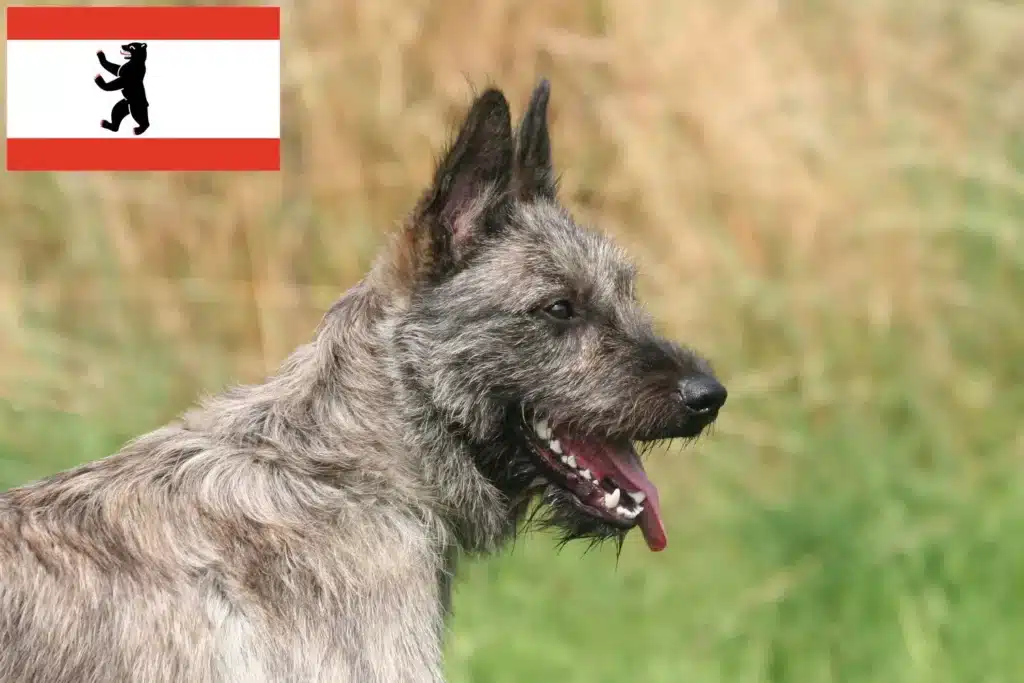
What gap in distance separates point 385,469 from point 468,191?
985 millimetres

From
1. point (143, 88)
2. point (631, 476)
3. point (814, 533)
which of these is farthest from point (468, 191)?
point (814, 533)

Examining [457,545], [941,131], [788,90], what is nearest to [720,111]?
[788,90]

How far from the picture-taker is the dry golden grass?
8906mm

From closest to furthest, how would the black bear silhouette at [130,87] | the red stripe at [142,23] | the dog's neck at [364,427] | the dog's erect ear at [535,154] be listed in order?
the dog's neck at [364,427] < the dog's erect ear at [535,154] < the black bear silhouette at [130,87] < the red stripe at [142,23]

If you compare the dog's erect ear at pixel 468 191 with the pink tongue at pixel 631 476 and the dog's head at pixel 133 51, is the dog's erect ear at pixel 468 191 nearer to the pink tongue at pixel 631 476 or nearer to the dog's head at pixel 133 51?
the pink tongue at pixel 631 476

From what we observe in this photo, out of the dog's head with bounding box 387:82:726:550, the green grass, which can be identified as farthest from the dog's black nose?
the green grass

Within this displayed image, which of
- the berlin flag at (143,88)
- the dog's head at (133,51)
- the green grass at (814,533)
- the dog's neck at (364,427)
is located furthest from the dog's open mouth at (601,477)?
the dog's head at (133,51)

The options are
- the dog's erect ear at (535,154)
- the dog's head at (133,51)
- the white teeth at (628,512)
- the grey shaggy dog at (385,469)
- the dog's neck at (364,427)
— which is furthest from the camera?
the dog's head at (133,51)

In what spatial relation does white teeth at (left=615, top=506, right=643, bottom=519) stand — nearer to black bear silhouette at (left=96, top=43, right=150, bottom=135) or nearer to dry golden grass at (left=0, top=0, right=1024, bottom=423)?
black bear silhouette at (left=96, top=43, right=150, bottom=135)

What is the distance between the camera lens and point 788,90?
9156 millimetres

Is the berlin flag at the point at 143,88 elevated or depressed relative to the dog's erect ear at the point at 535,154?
depressed

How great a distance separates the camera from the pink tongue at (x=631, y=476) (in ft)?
15.2

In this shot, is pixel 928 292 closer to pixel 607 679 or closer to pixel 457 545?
pixel 607 679

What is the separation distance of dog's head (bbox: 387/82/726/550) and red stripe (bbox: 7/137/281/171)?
399 centimetres
